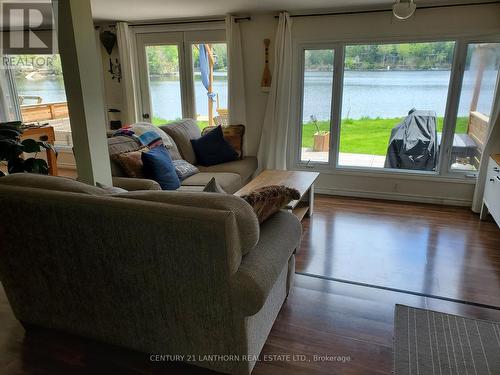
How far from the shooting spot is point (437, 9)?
384 cm

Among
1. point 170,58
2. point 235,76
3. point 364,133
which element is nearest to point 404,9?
point 364,133

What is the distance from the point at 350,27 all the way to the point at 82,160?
11.0 feet

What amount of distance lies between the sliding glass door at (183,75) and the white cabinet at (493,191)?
129 inches

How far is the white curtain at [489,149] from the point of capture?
12.1 feet

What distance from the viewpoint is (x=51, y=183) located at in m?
1.80

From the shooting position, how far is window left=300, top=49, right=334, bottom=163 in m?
4.48

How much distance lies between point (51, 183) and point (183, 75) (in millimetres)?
3664

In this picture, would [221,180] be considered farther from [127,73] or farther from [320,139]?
[127,73]

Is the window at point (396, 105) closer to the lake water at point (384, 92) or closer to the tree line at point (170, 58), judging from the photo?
the lake water at point (384, 92)

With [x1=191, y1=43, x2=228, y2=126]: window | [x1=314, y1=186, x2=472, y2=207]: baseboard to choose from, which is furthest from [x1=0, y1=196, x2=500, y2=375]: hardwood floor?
[x1=191, y1=43, x2=228, y2=126]: window

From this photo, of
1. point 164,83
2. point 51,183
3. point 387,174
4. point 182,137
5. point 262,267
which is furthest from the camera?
point 164,83

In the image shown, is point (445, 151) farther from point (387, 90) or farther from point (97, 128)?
point (97, 128)

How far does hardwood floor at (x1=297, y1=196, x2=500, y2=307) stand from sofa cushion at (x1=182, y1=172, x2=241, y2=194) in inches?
34.1

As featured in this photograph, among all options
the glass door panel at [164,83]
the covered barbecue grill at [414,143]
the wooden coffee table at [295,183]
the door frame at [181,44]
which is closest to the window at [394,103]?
the covered barbecue grill at [414,143]
